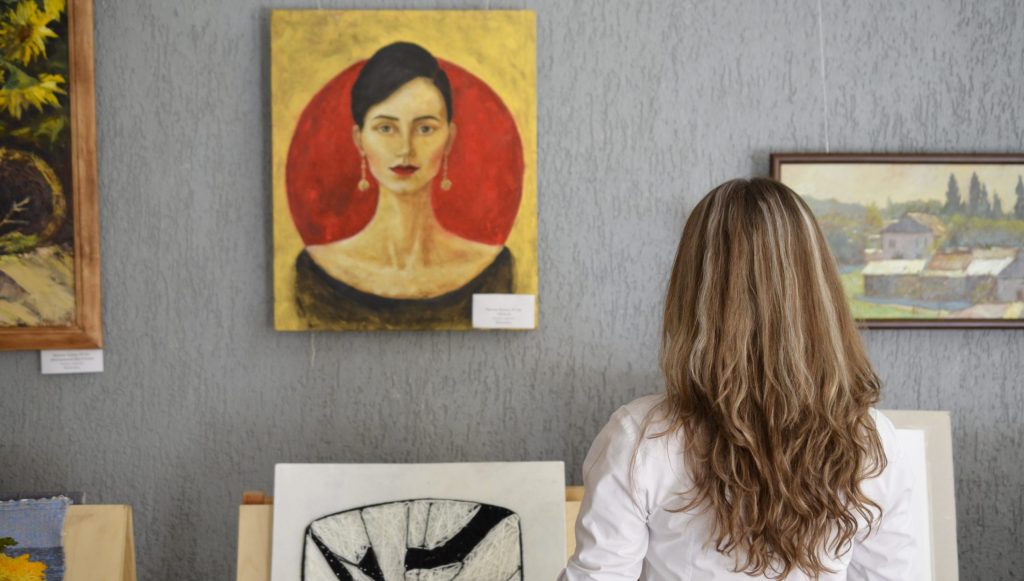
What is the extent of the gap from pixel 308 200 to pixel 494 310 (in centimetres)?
54

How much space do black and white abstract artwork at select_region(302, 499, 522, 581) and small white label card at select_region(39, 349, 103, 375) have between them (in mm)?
755

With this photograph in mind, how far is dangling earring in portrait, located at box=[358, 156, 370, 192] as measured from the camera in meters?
2.18

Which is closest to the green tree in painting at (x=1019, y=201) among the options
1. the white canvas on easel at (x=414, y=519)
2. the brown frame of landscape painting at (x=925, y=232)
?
the brown frame of landscape painting at (x=925, y=232)

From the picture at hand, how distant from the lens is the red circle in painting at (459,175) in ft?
7.14

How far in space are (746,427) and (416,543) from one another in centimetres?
98

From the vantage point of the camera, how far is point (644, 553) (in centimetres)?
123

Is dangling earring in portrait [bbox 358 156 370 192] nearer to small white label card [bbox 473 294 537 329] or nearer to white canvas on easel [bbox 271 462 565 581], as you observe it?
small white label card [bbox 473 294 537 329]

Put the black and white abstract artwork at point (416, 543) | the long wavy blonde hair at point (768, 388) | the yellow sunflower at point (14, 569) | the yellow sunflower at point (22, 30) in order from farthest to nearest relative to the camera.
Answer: the yellow sunflower at point (22, 30), the black and white abstract artwork at point (416, 543), the yellow sunflower at point (14, 569), the long wavy blonde hair at point (768, 388)

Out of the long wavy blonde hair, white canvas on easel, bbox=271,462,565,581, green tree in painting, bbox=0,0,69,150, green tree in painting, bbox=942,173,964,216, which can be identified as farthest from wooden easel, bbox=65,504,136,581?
green tree in painting, bbox=942,173,964,216

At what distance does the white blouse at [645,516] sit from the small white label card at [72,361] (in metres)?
1.49

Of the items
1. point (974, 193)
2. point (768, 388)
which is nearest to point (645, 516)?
point (768, 388)

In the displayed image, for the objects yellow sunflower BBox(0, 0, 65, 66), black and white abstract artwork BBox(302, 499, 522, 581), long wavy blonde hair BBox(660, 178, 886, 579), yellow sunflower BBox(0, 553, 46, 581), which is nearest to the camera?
long wavy blonde hair BBox(660, 178, 886, 579)

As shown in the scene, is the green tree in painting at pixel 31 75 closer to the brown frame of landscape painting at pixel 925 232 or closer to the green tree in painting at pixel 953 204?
the brown frame of landscape painting at pixel 925 232

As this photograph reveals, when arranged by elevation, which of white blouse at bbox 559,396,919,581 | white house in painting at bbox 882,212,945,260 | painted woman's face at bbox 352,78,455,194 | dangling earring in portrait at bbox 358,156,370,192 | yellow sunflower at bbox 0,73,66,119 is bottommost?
white blouse at bbox 559,396,919,581
